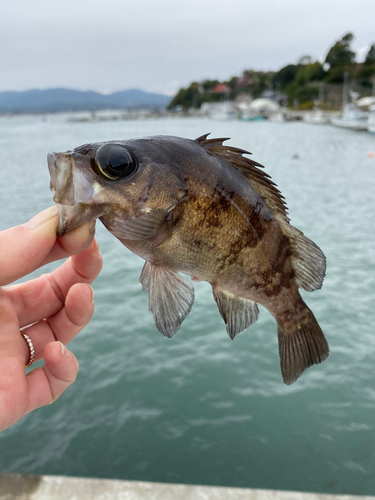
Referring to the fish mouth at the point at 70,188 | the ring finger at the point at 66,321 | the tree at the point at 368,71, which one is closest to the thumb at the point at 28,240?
the fish mouth at the point at 70,188

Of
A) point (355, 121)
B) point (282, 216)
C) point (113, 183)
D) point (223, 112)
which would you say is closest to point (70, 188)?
point (113, 183)

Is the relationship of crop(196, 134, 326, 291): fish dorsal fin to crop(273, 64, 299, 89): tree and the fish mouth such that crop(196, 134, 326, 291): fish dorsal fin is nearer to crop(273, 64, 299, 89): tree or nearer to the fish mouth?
the fish mouth

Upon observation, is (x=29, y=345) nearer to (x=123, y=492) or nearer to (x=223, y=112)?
(x=123, y=492)

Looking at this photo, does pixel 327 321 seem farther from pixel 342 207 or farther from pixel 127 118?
pixel 127 118

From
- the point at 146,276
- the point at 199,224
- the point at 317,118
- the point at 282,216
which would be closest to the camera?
the point at 199,224

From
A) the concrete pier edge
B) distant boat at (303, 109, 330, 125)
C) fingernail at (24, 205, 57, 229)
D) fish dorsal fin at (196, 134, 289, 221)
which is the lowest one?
distant boat at (303, 109, 330, 125)

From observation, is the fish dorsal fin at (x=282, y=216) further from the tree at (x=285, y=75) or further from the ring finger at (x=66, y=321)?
the tree at (x=285, y=75)

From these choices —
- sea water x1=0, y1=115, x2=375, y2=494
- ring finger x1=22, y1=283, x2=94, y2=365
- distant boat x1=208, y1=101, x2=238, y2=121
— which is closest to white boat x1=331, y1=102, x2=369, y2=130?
sea water x1=0, y1=115, x2=375, y2=494
